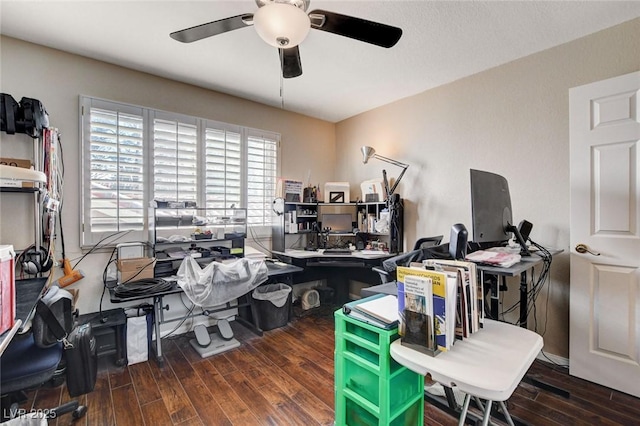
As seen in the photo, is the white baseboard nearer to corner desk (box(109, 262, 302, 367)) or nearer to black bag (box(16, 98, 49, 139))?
corner desk (box(109, 262, 302, 367))

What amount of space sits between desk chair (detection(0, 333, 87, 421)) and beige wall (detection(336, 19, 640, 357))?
316 centimetres

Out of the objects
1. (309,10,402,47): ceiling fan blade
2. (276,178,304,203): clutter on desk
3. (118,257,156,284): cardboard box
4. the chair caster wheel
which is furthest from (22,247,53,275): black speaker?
(309,10,402,47): ceiling fan blade

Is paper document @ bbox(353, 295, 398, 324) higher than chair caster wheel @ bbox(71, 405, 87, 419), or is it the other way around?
paper document @ bbox(353, 295, 398, 324)

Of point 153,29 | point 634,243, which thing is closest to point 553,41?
point 634,243

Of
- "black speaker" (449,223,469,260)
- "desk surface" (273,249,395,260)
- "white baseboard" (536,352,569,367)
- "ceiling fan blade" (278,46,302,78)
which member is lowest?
"white baseboard" (536,352,569,367)

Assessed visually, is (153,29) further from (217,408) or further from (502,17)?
(217,408)

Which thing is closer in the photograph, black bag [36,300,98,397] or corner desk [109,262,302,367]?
black bag [36,300,98,397]

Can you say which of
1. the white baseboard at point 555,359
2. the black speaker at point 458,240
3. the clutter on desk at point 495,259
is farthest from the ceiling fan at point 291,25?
the white baseboard at point 555,359

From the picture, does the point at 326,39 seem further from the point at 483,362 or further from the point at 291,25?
the point at 483,362

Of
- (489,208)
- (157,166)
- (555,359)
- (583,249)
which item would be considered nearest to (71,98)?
(157,166)

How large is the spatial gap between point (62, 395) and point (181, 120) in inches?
95.6

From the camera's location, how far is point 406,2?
6.16ft

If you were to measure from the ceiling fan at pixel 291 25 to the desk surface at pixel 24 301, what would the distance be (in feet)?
5.19

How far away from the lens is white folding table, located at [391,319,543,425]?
88cm
